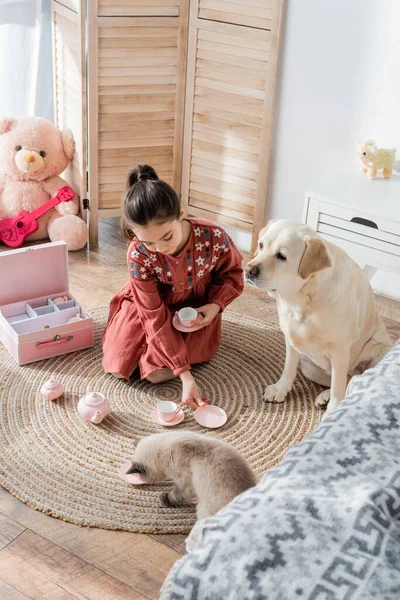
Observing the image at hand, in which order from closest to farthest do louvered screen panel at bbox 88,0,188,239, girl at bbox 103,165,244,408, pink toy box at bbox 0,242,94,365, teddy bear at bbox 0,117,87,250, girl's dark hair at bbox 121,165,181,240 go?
girl's dark hair at bbox 121,165,181,240 < girl at bbox 103,165,244,408 < pink toy box at bbox 0,242,94,365 < louvered screen panel at bbox 88,0,188,239 < teddy bear at bbox 0,117,87,250

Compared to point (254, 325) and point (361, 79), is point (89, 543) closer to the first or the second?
point (254, 325)

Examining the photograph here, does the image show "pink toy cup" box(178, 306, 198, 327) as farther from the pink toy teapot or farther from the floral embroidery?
the pink toy teapot

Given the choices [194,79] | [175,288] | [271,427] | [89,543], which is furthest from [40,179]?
[89,543]

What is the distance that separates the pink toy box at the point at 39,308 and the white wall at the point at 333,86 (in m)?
0.99

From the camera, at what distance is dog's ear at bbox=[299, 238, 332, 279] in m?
1.77

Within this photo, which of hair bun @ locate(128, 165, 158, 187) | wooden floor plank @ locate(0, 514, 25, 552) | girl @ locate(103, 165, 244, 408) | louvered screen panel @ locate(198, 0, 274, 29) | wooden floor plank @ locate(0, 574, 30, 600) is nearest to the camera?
wooden floor plank @ locate(0, 574, 30, 600)

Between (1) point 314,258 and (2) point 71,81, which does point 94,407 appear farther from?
(2) point 71,81

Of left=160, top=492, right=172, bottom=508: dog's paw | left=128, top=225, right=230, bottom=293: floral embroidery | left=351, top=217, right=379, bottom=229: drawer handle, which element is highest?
left=351, top=217, right=379, bottom=229: drawer handle

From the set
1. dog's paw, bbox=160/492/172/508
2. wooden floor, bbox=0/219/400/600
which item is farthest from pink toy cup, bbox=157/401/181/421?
wooden floor, bbox=0/219/400/600

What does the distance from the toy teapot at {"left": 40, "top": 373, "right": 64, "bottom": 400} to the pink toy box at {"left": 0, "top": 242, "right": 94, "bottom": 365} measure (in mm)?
203

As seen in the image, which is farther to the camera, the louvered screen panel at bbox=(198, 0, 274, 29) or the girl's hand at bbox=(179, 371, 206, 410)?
the louvered screen panel at bbox=(198, 0, 274, 29)

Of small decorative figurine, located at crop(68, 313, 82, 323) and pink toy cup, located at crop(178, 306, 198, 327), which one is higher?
pink toy cup, located at crop(178, 306, 198, 327)

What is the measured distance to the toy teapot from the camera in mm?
Answer: 2166

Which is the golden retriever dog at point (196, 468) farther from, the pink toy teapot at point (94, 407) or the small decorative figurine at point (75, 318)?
the small decorative figurine at point (75, 318)
